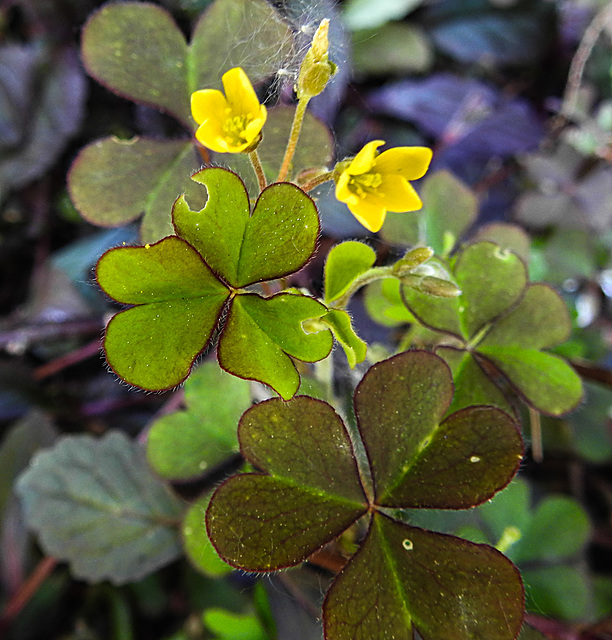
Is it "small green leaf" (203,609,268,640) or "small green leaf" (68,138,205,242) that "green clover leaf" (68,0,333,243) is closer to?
"small green leaf" (68,138,205,242)

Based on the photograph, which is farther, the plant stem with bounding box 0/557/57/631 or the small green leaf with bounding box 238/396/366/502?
the plant stem with bounding box 0/557/57/631

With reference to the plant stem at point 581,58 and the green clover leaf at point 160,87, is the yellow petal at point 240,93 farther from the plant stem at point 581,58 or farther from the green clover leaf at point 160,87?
the plant stem at point 581,58

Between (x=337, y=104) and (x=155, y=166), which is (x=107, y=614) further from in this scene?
(x=337, y=104)

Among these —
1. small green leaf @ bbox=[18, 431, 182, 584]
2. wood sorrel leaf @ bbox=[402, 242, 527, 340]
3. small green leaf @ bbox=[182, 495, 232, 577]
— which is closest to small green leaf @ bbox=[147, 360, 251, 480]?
small green leaf @ bbox=[182, 495, 232, 577]

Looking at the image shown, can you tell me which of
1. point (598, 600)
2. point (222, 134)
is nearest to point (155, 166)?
point (222, 134)

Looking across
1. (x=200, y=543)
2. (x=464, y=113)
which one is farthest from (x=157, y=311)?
(x=464, y=113)
